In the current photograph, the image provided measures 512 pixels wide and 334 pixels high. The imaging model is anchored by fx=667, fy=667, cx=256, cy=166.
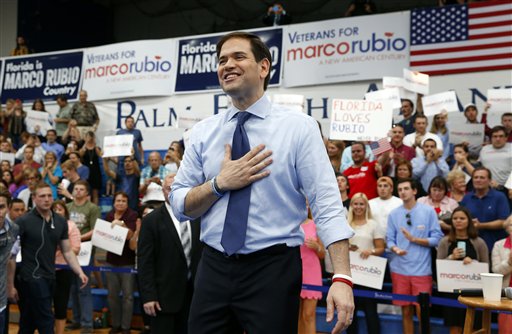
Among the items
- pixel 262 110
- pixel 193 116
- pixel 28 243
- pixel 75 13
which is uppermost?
pixel 75 13

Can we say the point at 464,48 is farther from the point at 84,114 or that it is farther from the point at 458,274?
the point at 84,114

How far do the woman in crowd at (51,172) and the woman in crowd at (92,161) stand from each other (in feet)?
1.82

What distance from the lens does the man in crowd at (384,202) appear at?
671cm

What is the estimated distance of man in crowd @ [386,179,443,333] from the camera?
239 inches

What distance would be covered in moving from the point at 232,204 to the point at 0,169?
944 cm

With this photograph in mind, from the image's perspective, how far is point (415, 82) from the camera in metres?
8.98

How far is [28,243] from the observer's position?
5.82 meters

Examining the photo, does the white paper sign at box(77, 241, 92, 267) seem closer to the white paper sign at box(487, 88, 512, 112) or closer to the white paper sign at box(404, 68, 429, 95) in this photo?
the white paper sign at box(404, 68, 429, 95)

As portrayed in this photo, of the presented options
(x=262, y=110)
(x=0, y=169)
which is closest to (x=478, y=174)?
(x=262, y=110)

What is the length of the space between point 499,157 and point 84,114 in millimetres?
7789

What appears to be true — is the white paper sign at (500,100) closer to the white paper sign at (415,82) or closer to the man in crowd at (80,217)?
the white paper sign at (415,82)

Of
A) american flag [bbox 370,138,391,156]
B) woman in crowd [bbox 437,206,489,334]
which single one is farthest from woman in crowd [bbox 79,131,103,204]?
woman in crowd [bbox 437,206,489,334]

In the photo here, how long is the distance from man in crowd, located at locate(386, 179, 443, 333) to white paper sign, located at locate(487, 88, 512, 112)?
2944 mm

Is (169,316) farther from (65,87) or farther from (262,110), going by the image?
(65,87)
